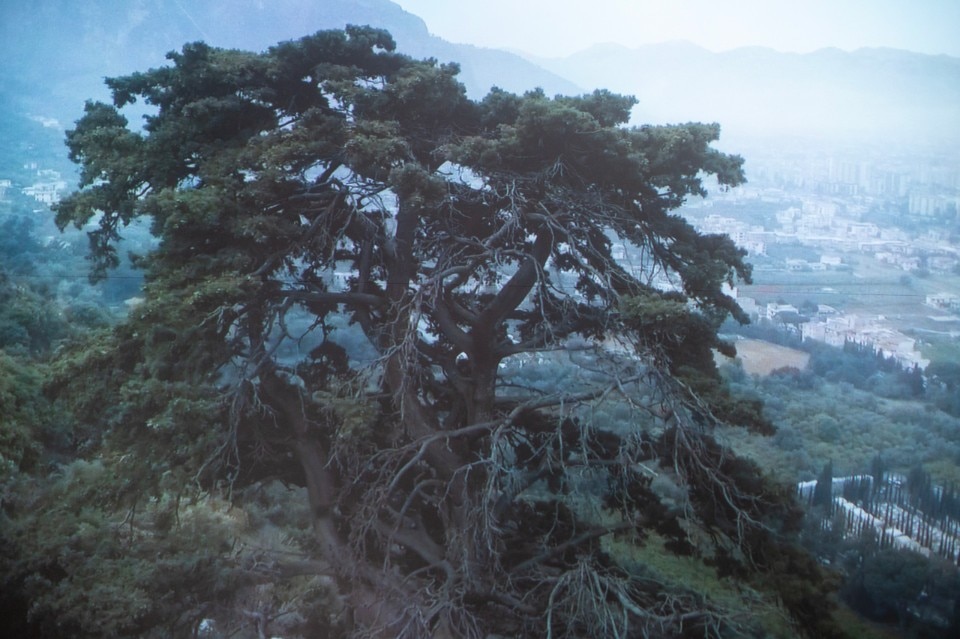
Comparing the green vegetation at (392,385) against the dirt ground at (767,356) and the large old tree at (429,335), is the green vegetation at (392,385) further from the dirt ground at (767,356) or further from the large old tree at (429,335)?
the dirt ground at (767,356)

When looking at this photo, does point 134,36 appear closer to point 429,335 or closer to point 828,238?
point 429,335

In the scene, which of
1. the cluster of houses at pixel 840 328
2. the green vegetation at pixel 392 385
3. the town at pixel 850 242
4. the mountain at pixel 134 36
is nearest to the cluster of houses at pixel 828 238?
the town at pixel 850 242

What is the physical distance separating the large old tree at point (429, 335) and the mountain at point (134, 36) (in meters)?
1.24

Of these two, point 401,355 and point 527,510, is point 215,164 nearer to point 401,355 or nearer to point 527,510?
point 401,355

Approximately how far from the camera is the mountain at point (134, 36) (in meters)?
6.67

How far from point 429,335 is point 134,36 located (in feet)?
13.8

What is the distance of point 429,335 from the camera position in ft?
20.0

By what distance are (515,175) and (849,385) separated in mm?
2766

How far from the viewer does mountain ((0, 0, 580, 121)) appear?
21.9ft

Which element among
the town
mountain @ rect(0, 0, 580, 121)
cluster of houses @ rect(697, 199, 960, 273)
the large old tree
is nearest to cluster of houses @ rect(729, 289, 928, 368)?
the town

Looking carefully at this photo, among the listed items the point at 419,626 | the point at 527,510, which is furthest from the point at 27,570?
the point at 527,510

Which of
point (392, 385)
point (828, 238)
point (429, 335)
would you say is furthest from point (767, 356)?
point (392, 385)

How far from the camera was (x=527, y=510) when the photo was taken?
5629 mm

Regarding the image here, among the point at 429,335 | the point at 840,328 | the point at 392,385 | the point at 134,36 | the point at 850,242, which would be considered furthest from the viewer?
the point at 134,36
